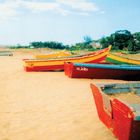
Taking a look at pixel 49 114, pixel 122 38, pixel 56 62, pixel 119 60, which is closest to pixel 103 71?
pixel 56 62

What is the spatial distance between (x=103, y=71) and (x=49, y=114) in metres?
6.38

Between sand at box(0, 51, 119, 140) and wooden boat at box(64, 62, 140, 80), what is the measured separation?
2.26 meters

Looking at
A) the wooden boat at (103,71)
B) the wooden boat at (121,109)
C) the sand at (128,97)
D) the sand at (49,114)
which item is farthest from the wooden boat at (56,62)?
the sand at (128,97)

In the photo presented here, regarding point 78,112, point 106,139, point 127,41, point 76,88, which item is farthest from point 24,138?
point 127,41

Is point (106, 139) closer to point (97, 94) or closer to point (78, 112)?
point (97, 94)

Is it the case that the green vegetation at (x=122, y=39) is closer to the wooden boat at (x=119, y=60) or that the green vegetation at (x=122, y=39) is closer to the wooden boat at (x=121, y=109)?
the wooden boat at (x=119, y=60)

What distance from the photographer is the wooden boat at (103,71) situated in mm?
13055

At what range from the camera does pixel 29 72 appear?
1568 cm

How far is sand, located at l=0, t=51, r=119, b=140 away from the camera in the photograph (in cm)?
575

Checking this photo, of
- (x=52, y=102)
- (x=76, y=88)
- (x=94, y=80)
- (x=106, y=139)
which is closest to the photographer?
(x=106, y=139)

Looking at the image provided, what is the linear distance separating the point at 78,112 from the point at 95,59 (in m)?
8.80

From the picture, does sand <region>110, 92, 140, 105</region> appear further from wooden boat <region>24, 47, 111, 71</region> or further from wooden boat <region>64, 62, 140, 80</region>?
wooden boat <region>24, 47, 111, 71</region>

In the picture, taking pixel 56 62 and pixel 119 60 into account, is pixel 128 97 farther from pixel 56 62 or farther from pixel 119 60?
pixel 119 60

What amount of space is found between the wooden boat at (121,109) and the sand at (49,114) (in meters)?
0.46
